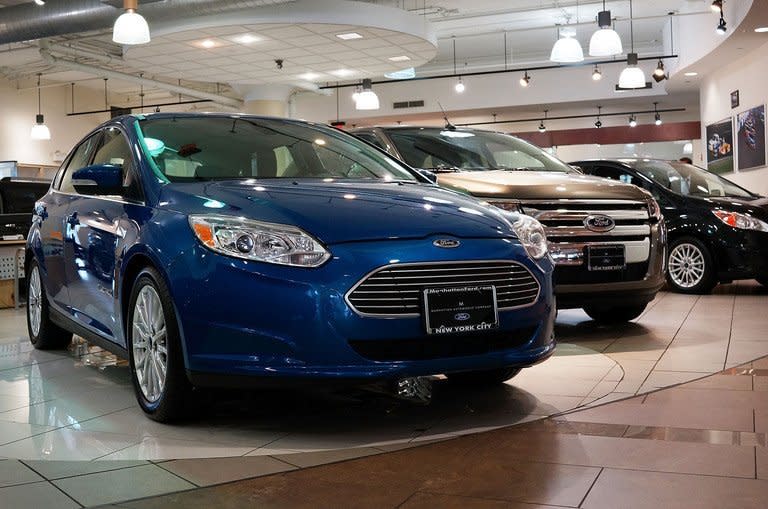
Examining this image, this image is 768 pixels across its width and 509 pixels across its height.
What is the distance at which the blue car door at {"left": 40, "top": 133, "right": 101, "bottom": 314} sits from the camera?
175 inches

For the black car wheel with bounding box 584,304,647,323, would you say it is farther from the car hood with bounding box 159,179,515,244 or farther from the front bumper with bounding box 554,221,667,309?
the car hood with bounding box 159,179,515,244

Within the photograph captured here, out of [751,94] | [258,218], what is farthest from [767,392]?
[751,94]

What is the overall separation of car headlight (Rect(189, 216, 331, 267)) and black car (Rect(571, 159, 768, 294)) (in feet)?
19.8

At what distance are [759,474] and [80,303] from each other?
312 cm

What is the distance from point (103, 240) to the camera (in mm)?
3809

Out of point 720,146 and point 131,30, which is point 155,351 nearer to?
point 131,30

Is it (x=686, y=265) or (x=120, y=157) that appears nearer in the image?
(x=120, y=157)

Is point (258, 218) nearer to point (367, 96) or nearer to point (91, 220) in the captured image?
point (91, 220)

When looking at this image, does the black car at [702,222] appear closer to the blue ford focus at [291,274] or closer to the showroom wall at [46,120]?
the blue ford focus at [291,274]

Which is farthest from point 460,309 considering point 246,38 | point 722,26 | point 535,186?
point 246,38

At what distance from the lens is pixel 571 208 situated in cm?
517

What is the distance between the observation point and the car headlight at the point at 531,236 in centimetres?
345

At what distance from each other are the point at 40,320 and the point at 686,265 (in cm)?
587

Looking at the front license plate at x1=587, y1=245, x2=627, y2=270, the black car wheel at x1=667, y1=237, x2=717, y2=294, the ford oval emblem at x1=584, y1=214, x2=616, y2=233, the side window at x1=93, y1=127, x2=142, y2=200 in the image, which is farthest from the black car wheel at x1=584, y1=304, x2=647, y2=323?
the side window at x1=93, y1=127, x2=142, y2=200
